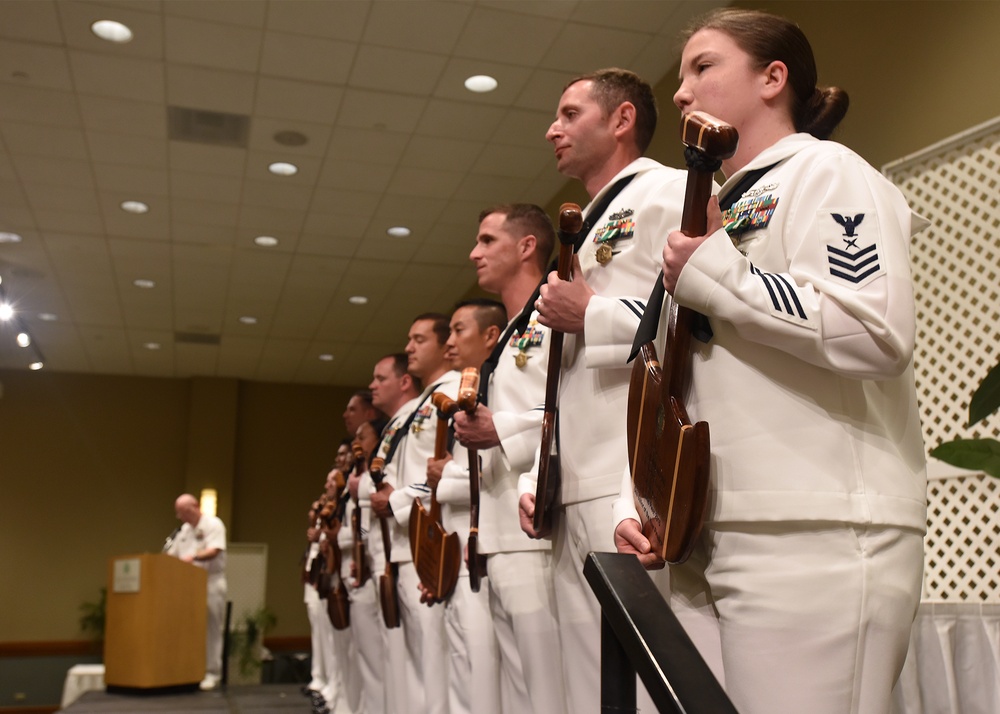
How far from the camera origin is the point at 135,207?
8.84 m

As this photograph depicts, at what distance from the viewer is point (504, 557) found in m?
2.91

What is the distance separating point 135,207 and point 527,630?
7.25 m

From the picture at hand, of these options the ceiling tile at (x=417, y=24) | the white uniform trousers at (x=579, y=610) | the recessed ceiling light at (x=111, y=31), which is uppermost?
the recessed ceiling light at (x=111, y=31)

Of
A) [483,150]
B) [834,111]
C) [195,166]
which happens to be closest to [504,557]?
[834,111]

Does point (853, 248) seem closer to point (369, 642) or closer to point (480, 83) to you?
point (369, 642)

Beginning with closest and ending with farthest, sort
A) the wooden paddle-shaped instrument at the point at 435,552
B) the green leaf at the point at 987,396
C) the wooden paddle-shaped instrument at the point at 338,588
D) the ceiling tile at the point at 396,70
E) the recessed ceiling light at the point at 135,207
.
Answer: the green leaf at the point at 987,396 → the wooden paddle-shaped instrument at the point at 435,552 → the wooden paddle-shaped instrument at the point at 338,588 → the ceiling tile at the point at 396,70 → the recessed ceiling light at the point at 135,207

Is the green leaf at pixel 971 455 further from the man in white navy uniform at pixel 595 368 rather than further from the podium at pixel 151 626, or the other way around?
the podium at pixel 151 626

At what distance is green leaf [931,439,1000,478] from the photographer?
6.77 ft

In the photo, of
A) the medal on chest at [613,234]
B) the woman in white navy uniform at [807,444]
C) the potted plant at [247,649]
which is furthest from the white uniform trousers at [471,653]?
the potted plant at [247,649]

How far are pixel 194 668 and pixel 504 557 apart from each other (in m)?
6.48

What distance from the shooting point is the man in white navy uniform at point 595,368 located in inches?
84.0

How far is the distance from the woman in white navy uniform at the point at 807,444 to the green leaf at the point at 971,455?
1.73ft

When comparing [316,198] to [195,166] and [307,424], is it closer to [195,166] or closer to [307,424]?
[195,166]

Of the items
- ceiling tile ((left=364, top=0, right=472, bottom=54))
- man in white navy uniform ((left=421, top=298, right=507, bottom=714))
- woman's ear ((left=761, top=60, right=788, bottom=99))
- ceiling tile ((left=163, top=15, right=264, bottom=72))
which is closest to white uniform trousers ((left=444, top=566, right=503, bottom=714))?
man in white navy uniform ((left=421, top=298, right=507, bottom=714))
